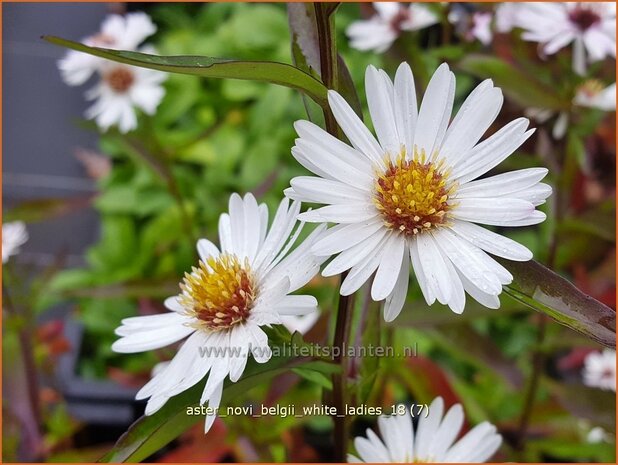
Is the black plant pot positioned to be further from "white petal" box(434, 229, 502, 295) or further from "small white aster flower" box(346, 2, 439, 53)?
"white petal" box(434, 229, 502, 295)

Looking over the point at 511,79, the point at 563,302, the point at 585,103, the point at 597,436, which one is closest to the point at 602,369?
the point at 597,436

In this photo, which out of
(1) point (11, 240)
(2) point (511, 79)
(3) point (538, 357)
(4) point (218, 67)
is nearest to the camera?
(4) point (218, 67)

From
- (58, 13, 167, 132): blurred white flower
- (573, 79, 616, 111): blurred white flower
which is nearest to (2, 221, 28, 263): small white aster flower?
(58, 13, 167, 132): blurred white flower

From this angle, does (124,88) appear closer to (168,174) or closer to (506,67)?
(168,174)

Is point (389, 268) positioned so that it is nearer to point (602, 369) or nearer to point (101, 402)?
point (602, 369)

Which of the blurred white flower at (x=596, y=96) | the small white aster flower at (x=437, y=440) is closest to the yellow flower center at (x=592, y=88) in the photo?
the blurred white flower at (x=596, y=96)
